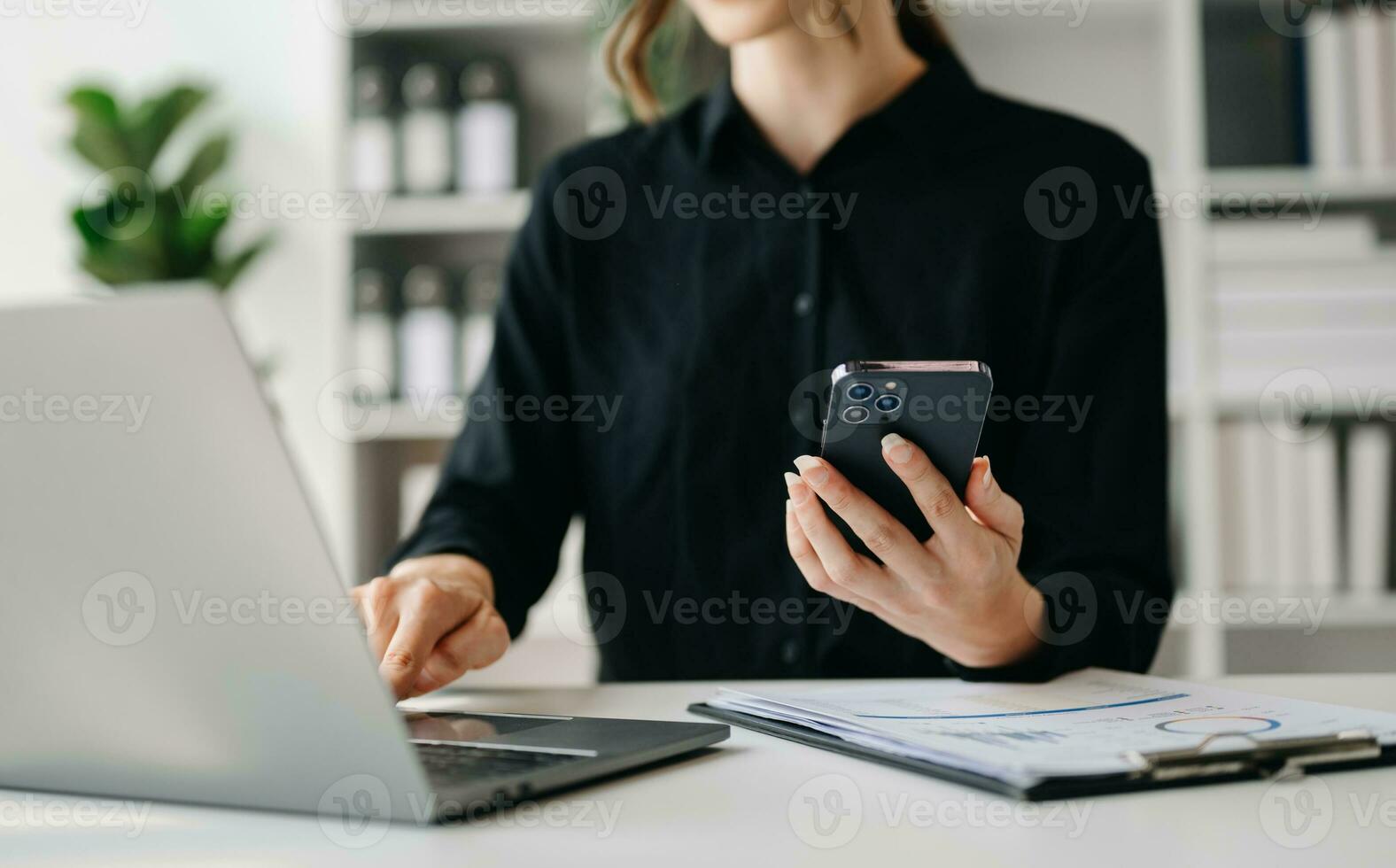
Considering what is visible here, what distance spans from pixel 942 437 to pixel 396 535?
5.40 feet

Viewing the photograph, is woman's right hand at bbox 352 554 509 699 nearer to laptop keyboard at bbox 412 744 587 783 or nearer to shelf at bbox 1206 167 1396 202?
laptop keyboard at bbox 412 744 587 783

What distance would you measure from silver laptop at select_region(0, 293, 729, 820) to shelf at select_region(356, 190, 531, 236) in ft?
4.94

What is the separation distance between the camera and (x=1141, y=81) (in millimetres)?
2078

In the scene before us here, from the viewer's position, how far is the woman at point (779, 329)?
Result: 1.09 metres

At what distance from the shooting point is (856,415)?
24.4 inches

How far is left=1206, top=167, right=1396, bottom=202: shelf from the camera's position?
1.79m

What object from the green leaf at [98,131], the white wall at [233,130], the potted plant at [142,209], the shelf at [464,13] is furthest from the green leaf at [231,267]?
the shelf at [464,13]

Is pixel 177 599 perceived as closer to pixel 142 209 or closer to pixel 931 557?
pixel 931 557

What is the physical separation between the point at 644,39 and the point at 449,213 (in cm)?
74

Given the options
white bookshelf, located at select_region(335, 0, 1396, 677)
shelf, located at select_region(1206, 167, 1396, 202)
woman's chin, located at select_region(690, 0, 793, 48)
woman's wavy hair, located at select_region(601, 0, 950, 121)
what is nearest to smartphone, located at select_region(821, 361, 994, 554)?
woman's chin, located at select_region(690, 0, 793, 48)

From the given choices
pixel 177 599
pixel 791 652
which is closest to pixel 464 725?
pixel 177 599

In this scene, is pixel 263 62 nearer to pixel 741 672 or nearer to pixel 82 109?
pixel 82 109

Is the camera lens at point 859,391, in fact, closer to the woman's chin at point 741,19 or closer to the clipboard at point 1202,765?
the clipboard at point 1202,765

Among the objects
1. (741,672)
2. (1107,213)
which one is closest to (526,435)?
(741,672)
